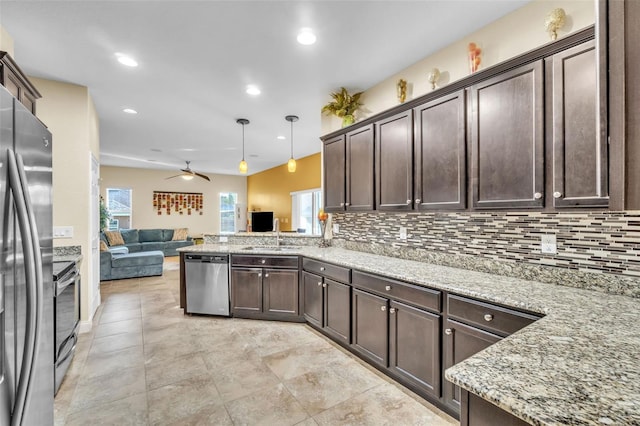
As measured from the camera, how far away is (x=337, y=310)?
2.95 metres

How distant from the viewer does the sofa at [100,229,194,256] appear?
7.92 meters

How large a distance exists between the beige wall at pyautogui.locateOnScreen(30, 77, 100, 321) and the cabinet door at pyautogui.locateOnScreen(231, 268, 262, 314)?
169 cm

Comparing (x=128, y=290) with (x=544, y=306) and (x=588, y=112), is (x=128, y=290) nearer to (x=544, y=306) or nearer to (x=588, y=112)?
(x=544, y=306)

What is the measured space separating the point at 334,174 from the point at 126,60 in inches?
95.0

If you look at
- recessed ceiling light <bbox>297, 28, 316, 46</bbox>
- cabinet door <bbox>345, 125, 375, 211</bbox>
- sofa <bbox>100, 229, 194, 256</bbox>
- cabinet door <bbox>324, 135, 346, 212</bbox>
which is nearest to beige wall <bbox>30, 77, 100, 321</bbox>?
recessed ceiling light <bbox>297, 28, 316, 46</bbox>

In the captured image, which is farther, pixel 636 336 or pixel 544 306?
pixel 544 306

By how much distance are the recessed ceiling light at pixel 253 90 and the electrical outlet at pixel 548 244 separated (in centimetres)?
322

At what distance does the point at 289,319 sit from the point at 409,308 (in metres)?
1.87

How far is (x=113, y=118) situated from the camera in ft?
14.8

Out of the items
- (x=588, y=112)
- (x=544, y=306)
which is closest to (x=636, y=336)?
(x=544, y=306)

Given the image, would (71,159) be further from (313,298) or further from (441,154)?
(441,154)

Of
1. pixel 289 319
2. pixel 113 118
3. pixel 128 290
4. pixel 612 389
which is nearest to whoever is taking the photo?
pixel 612 389

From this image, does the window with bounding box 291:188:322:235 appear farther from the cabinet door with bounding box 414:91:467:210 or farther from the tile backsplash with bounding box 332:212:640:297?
the cabinet door with bounding box 414:91:467:210

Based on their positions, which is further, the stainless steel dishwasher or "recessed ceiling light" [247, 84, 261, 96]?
the stainless steel dishwasher
